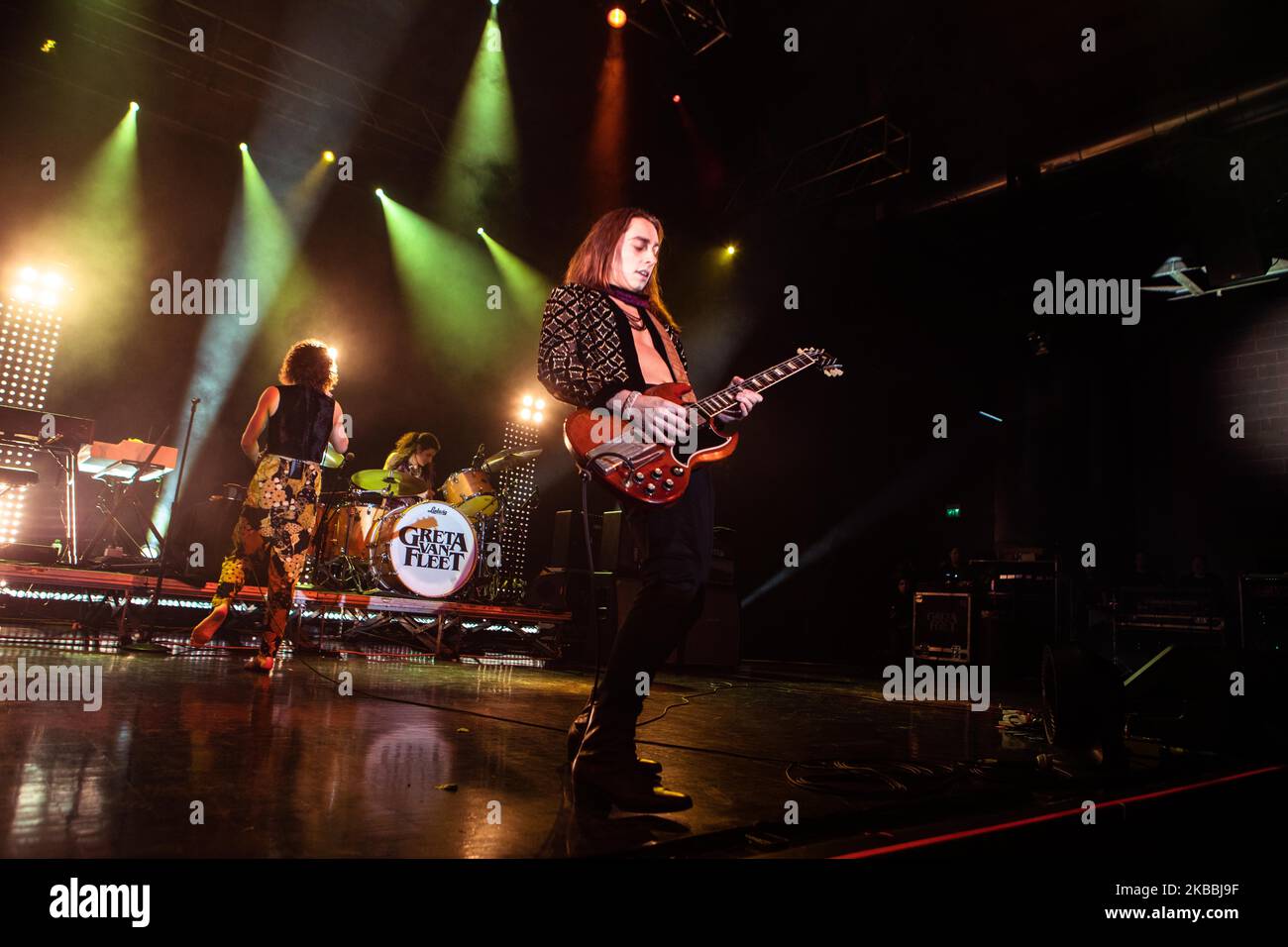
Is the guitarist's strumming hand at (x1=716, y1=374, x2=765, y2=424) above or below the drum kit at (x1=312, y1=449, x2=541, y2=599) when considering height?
above

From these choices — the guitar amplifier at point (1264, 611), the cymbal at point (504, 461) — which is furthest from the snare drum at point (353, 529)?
the guitar amplifier at point (1264, 611)

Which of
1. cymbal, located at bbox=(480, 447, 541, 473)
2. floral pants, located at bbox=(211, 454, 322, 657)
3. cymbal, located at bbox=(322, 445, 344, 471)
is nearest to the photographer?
floral pants, located at bbox=(211, 454, 322, 657)

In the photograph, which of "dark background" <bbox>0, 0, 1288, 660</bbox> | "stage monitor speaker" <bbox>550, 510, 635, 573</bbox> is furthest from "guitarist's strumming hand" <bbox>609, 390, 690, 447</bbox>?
"dark background" <bbox>0, 0, 1288, 660</bbox>

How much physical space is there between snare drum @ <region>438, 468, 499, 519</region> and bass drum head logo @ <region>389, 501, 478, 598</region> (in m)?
0.40

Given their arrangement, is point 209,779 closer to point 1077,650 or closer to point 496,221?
point 1077,650

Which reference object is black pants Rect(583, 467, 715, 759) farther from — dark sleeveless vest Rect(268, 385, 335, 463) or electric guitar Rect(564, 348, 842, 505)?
dark sleeveless vest Rect(268, 385, 335, 463)

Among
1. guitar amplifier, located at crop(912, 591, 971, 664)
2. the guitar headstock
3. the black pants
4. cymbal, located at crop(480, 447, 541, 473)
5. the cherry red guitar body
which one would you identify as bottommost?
guitar amplifier, located at crop(912, 591, 971, 664)

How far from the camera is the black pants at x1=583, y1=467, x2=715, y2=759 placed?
5.91 feet

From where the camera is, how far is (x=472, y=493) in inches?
299

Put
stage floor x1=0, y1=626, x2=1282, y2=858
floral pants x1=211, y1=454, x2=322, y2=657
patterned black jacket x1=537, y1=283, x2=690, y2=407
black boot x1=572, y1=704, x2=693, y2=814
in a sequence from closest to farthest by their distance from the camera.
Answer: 1. stage floor x1=0, y1=626, x2=1282, y2=858
2. black boot x1=572, y1=704, x2=693, y2=814
3. patterned black jacket x1=537, y1=283, x2=690, y2=407
4. floral pants x1=211, y1=454, x2=322, y2=657

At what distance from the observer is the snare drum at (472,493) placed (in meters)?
7.55

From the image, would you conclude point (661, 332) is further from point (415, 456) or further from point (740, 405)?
point (415, 456)

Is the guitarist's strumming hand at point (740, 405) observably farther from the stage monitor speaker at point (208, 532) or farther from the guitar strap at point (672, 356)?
the stage monitor speaker at point (208, 532)

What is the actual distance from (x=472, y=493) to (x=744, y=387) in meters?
5.81
